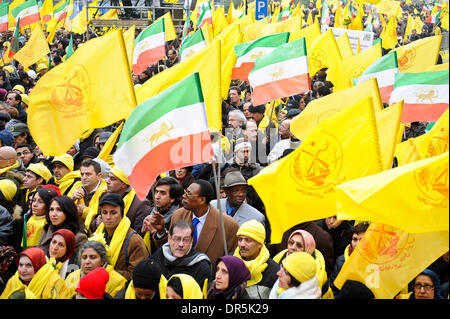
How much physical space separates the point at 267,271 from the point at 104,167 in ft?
8.59

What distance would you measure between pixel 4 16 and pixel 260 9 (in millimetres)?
5746

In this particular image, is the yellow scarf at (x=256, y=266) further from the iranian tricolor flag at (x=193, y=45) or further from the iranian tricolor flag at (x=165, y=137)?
the iranian tricolor flag at (x=193, y=45)

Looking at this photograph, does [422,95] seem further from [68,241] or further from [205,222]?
[68,241]

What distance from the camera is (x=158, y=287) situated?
4.44 m

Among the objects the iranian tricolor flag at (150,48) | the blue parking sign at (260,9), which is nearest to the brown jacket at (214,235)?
the iranian tricolor flag at (150,48)

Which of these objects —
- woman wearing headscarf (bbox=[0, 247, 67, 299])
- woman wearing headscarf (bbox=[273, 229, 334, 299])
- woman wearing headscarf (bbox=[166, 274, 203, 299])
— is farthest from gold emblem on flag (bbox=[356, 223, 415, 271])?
woman wearing headscarf (bbox=[0, 247, 67, 299])

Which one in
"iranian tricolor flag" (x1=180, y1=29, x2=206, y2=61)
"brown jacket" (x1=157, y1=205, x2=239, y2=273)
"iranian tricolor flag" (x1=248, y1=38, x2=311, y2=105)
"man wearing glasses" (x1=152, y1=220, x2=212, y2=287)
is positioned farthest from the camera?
"iranian tricolor flag" (x1=180, y1=29, x2=206, y2=61)

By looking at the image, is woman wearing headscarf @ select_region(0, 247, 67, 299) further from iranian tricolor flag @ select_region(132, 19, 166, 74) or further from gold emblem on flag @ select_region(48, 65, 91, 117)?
iranian tricolor flag @ select_region(132, 19, 166, 74)

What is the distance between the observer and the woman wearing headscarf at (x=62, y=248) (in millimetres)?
5129

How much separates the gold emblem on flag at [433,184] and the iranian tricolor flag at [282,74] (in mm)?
4718

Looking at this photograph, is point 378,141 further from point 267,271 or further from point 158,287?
point 158,287

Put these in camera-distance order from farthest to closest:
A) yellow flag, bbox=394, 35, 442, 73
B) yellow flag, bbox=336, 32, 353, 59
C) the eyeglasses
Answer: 1. yellow flag, bbox=336, 32, 353, 59
2. yellow flag, bbox=394, 35, 442, 73
3. the eyeglasses

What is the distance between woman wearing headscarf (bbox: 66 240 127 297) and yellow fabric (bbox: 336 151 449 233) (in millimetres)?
2014

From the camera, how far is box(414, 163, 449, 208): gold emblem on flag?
3410 millimetres
